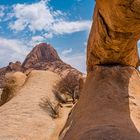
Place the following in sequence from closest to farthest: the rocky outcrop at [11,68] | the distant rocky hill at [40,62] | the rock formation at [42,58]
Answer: the rocky outcrop at [11,68] → the distant rocky hill at [40,62] → the rock formation at [42,58]

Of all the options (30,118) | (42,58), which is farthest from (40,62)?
(30,118)

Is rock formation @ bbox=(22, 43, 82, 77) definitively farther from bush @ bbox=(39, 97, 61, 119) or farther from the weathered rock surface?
the weathered rock surface

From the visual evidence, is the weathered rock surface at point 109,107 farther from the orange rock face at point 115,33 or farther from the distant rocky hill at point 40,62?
the distant rocky hill at point 40,62

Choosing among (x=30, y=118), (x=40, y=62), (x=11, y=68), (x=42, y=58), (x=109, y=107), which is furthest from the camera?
(x=42, y=58)

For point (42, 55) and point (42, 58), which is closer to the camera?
point (42, 58)

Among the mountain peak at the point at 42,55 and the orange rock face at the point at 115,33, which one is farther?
the mountain peak at the point at 42,55

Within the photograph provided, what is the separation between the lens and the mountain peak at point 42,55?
410ft

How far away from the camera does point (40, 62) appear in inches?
4860

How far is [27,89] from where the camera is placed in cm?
2762

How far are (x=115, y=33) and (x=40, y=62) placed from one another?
114406mm

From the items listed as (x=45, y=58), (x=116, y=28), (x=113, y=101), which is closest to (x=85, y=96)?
(x=113, y=101)

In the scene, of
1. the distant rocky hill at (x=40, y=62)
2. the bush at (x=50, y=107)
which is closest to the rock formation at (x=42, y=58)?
the distant rocky hill at (x=40, y=62)

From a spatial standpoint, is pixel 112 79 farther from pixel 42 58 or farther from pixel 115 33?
pixel 42 58

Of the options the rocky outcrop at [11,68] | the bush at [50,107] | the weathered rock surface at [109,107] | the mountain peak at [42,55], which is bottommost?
the rocky outcrop at [11,68]
